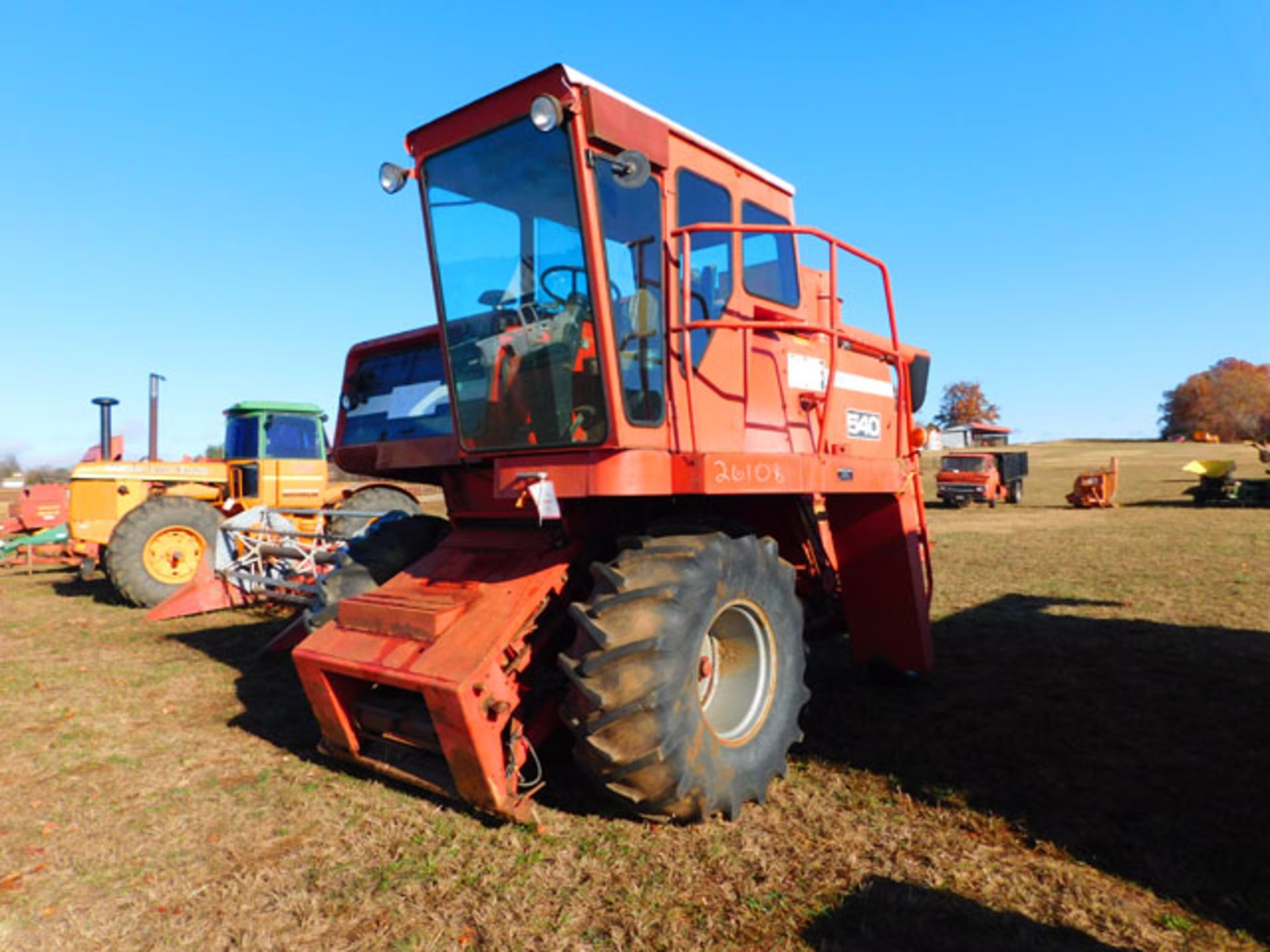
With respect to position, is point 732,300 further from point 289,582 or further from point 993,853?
point 289,582

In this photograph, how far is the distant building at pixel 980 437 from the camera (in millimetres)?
45275

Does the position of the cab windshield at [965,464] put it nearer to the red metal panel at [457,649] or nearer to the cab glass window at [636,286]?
the cab glass window at [636,286]

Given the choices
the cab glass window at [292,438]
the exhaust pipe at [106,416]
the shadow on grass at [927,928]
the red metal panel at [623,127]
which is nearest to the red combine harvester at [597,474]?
the red metal panel at [623,127]

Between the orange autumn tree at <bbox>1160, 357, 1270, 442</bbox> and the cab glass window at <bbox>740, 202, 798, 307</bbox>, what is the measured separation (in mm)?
96622

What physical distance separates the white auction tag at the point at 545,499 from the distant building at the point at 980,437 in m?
38.7

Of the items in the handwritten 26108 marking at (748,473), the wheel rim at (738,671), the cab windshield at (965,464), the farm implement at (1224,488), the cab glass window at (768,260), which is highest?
the cab glass window at (768,260)

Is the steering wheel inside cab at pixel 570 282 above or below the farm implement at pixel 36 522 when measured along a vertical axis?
above

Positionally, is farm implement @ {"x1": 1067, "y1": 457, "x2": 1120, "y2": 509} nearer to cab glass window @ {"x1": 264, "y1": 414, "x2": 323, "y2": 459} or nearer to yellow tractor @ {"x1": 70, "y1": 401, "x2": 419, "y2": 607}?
yellow tractor @ {"x1": 70, "y1": 401, "x2": 419, "y2": 607}

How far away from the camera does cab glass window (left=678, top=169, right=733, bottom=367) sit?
4.36 meters

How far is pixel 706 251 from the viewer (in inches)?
183

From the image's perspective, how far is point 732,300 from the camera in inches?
184

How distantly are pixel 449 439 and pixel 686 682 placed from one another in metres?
2.16

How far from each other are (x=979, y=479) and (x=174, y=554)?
2588 cm

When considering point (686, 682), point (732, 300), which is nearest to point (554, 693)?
point (686, 682)
